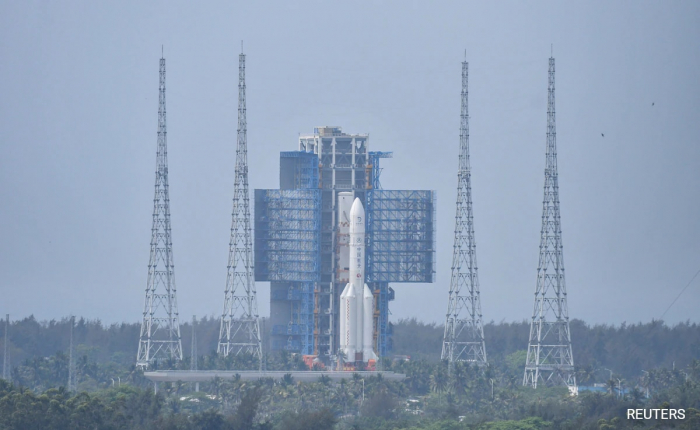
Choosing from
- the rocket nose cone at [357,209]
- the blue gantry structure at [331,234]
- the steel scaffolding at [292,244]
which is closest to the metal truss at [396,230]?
the blue gantry structure at [331,234]

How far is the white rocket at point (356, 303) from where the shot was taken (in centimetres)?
13625

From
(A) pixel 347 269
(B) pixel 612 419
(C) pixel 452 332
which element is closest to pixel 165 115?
(A) pixel 347 269

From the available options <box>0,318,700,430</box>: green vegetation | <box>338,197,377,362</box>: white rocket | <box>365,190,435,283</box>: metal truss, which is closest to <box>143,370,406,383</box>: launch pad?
<box>0,318,700,430</box>: green vegetation

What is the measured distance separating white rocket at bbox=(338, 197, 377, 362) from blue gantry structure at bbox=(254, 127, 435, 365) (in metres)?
4.08

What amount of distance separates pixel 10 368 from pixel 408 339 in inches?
2018

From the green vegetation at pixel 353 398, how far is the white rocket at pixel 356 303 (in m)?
2.99

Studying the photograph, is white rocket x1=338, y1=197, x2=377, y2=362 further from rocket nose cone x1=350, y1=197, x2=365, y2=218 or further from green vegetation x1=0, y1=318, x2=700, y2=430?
green vegetation x1=0, y1=318, x2=700, y2=430

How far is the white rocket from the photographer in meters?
136

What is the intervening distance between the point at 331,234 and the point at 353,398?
76.1ft

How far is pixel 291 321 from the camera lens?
481 ft

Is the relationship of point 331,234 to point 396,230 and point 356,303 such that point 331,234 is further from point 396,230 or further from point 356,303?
point 356,303

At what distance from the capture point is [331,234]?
465 ft

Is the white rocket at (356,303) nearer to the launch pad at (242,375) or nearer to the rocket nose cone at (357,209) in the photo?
the rocket nose cone at (357,209)

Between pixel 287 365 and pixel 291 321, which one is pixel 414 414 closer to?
pixel 287 365
